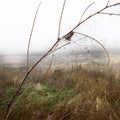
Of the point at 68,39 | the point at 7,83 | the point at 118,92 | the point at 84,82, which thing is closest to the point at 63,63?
the point at 7,83

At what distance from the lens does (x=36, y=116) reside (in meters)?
3.77

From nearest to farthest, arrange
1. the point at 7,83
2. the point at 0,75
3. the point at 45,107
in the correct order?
the point at 45,107 < the point at 7,83 < the point at 0,75

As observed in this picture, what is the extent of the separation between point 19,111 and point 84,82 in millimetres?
2215

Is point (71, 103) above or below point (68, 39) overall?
below

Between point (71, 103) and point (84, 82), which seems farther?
point (84, 82)

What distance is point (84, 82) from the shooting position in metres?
5.78

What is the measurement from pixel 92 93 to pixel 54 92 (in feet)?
4.46

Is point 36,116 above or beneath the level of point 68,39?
beneath

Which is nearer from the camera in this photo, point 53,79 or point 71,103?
point 71,103

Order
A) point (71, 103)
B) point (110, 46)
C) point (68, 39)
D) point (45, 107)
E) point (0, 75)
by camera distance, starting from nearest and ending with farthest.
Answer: point (68, 39) → point (71, 103) → point (45, 107) → point (0, 75) → point (110, 46)

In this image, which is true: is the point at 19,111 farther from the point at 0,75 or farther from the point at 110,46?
the point at 110,46

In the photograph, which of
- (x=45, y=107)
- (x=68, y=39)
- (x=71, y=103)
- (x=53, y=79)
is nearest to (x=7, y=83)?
(x=53, y=79)

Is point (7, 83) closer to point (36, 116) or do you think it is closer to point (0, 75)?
point (0, 75)

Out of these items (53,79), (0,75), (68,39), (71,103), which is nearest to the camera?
(68,39)
